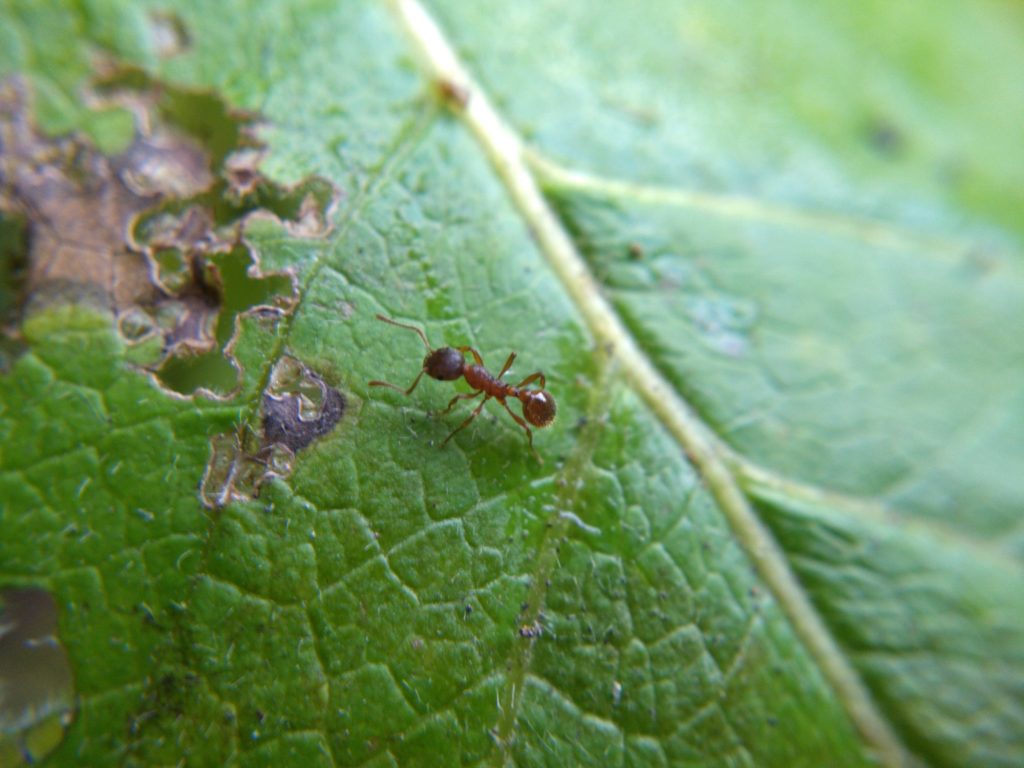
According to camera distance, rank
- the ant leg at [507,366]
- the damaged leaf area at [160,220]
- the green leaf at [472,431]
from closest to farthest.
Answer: the green leaf at [472,431], the damaged leaf area at [160,220], the ant leg at [507,366]

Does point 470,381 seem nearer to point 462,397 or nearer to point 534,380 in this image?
point 462,397

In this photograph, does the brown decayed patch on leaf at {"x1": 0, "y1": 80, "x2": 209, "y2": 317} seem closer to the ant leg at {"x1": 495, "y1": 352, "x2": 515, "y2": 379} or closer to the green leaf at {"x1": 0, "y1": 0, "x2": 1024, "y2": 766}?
the green leaf at {"x1": 0, "y1": 0, "x2": 1024, "y2": 766}

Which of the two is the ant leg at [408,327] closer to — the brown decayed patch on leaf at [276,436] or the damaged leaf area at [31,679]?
the brown decayed patch on leaf at [276,436]

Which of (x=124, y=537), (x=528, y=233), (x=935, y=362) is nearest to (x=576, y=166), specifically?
(x=528, y=233)

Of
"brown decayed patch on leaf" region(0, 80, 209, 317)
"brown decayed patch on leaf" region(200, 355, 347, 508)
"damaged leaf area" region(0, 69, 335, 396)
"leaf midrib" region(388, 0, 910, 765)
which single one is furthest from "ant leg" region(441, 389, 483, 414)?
"brown decayed patch on leaf" region(0, 80, 209, 317)

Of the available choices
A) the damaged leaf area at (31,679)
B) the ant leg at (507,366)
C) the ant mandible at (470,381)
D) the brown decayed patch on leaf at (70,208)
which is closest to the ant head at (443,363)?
the ant mandible at (470,381)
